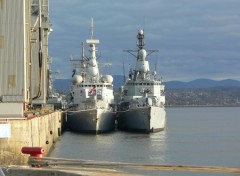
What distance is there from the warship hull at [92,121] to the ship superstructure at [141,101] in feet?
9.86

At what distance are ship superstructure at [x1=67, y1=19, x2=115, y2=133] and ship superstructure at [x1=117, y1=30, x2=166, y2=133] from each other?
2.20 metres

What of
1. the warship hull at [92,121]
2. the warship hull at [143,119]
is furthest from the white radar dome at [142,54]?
the warship hull at [92,121]

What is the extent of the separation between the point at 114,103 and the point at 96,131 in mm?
14618

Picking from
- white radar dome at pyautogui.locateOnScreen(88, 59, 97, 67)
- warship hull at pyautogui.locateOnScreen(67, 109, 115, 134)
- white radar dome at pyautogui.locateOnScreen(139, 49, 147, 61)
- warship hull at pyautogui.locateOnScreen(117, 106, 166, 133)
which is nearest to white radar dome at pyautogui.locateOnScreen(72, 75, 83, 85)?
white radar dome at pyautogui.locateOnScreen(88, 59, 97, 67)

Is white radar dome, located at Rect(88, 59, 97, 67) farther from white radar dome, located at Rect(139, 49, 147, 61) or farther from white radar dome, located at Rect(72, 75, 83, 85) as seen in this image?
white radar dome, located at Rect(139, 49, 147, 61)

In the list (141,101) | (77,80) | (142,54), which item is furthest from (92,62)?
(141,101)

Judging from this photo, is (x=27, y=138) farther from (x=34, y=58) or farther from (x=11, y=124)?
(x=34, y=58)

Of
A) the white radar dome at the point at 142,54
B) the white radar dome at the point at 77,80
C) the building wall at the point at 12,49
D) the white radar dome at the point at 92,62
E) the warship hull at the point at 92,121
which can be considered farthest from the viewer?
the white radar dome at the point at 142,54

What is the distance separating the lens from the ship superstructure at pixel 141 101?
7200 centimetres

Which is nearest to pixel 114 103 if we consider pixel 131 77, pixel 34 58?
pixel 131 77

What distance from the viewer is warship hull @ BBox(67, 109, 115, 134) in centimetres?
7031

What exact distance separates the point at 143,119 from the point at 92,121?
20.6 feet

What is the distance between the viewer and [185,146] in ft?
184

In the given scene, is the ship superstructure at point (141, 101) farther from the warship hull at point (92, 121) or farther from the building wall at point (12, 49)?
the building wall at point (12, 49)
